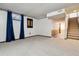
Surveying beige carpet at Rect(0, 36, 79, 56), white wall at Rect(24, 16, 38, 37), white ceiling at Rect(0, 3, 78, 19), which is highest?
white ceiling at Rect(0, 3, 78, 19)

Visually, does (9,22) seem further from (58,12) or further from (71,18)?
(71,18)

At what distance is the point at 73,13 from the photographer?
6.30m

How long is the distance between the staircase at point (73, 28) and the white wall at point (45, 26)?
1.80 metres

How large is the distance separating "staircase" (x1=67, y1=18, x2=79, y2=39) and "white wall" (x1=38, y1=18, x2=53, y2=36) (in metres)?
1.80

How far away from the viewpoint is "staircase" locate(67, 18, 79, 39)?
594 cm

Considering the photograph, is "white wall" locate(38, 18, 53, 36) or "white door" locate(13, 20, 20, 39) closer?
"white door" locate(13, 20, 20, 39)

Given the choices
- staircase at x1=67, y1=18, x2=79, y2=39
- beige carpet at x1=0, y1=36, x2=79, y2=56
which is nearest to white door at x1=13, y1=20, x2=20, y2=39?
Result: beige carpet at x1=0, y1=36, x2=79, y2=56

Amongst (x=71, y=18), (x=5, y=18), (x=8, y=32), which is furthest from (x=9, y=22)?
(x=71, y=18)

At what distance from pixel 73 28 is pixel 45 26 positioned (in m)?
2.90

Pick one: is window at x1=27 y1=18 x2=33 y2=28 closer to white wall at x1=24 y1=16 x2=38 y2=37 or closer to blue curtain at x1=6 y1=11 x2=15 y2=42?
white wall at x1=24 y1=16 x2=38 y2=37

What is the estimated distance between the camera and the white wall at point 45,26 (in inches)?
295


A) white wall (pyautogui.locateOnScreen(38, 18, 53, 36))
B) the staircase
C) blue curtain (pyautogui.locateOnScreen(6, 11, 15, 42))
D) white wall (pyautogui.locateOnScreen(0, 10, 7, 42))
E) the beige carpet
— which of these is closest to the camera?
the beige carpet
